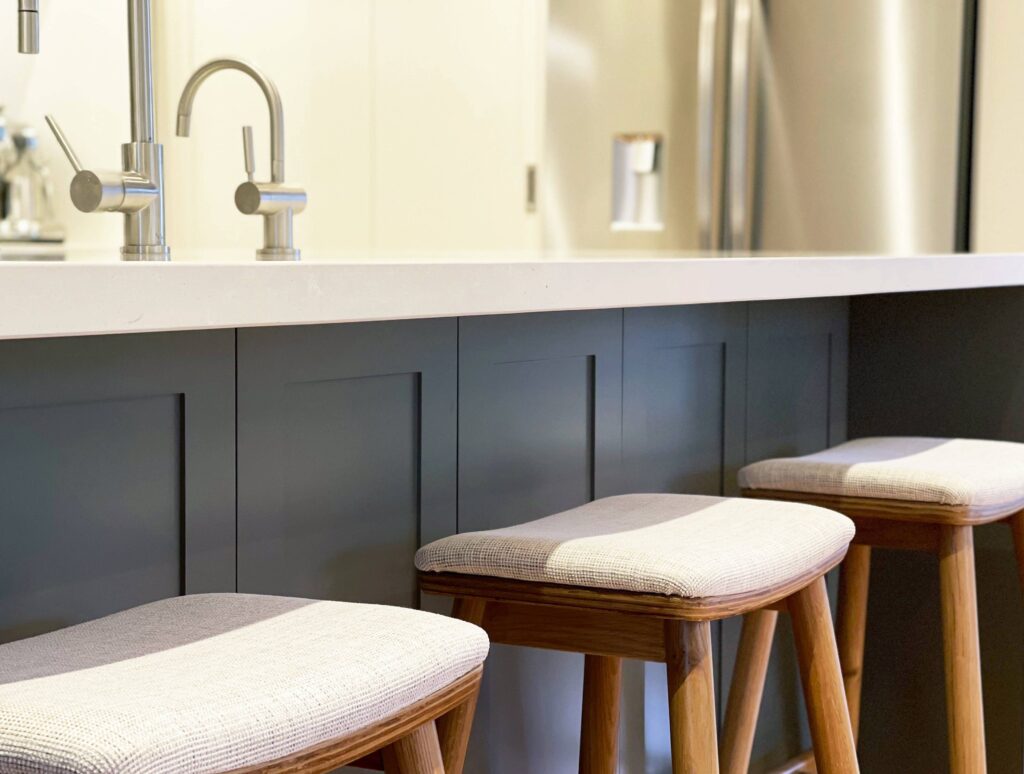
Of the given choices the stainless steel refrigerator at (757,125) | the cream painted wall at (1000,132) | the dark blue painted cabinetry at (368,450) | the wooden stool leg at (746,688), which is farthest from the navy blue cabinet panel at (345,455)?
the stainless steel refrigerator at (757,125)

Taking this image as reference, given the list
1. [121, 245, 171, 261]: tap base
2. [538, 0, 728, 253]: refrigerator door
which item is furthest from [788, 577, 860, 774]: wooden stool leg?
[538, 0, 728, 253]: refrigerator door

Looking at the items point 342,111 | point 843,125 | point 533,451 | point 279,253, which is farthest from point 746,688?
point 342,111

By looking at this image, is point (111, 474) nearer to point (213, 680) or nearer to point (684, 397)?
point (213, 680)

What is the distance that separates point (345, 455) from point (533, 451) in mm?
344

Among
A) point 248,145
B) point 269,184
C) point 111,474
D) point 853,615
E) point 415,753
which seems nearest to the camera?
point 415,753

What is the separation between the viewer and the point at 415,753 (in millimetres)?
922

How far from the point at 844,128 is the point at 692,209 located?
1.42ft

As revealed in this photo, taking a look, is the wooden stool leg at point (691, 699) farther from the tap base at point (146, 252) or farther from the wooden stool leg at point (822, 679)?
the tap base at point (146, 252)

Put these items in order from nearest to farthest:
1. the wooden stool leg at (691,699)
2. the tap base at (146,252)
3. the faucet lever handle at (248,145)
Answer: the wooden stool leg at (691,699)
the tap base at (146,252)
the faucet lever handle at (248,145)

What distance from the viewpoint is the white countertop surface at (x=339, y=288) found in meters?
0.73

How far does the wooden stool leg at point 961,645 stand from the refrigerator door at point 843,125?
65.0 inches

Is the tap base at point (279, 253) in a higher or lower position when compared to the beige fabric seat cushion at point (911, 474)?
higher

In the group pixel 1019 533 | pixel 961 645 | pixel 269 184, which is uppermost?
pixel 269 184

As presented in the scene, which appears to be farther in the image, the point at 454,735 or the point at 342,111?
the point at 342,111
